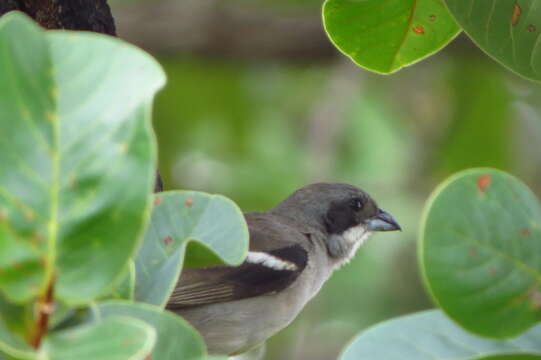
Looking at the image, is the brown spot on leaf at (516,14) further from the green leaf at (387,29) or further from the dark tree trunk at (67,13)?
the dark tree trunk at (67,13)

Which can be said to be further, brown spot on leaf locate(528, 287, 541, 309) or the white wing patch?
the white wing patch

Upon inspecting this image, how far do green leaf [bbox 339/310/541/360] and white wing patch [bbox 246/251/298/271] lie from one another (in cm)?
263

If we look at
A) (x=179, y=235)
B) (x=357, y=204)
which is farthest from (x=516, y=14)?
(x=357, y=204)

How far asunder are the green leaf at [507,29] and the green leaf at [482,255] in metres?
0.81

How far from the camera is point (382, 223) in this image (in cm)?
611

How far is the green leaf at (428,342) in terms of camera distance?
2193 mm

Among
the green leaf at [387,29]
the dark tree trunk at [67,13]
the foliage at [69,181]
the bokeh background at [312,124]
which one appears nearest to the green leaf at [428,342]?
the foliage at [69,181]

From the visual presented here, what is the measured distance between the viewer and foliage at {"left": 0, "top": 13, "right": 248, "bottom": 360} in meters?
1.76

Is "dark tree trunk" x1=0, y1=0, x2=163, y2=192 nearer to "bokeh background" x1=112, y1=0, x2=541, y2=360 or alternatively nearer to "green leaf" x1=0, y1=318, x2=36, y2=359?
"green leaf" x1=0, y1=318, x2=36, y2=359

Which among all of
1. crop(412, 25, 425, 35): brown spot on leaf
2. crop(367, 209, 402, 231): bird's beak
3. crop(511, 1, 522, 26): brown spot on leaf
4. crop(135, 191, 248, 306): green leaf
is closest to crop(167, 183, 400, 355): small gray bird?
crop(367, 209, 402, 231): bird's beak

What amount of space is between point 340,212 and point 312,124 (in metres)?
2.66

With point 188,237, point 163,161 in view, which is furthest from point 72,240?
point 163,161

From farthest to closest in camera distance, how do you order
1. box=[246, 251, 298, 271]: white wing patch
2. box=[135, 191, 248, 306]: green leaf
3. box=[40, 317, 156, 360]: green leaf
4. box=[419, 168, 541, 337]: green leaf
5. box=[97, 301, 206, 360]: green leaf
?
1. box=[246, 251, 298, 271]: white wing patch
2. box=[135, 191, 248, 306]: green leaf
3. box=[419, 168, 541, 337]: green leaf
4. box=[97, 301, 206, 360]: green leaf
5. box=[40, 317, 156, 360]: green leaf

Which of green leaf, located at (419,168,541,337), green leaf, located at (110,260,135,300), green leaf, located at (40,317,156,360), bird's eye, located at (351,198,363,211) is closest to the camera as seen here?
green leaf, located at (40,317,156,360)
